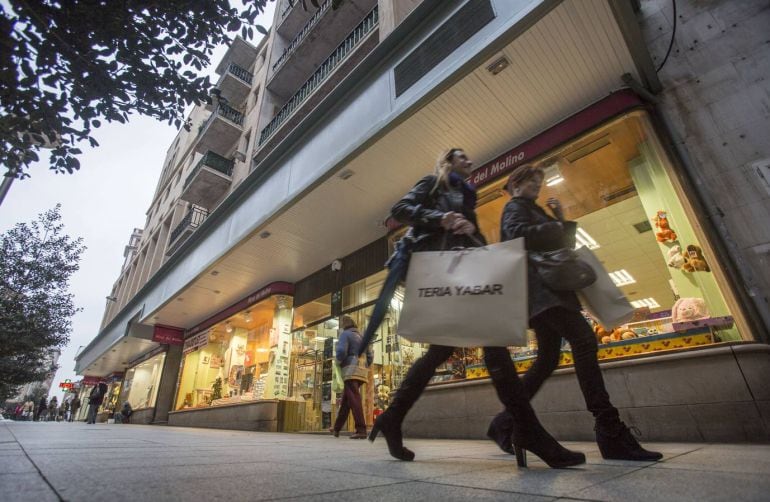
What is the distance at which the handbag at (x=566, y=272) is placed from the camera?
1.96 meters

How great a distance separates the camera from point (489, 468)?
1.79 meters

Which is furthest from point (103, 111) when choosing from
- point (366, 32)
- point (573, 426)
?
point (366, 32)

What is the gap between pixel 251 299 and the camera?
37.9 ft

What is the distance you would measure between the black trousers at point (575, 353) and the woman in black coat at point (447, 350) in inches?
11.6

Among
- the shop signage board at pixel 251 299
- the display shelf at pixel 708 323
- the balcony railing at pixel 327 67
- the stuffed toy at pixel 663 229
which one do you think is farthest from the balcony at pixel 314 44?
the display shelf at pixel 708 323

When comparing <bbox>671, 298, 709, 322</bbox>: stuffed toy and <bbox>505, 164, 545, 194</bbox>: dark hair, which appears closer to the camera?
<bbox>505, 164, 545, 194</bbox>: dark hair

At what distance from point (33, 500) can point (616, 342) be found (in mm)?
4655

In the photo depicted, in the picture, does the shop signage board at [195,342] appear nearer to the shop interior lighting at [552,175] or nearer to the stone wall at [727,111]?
the shop interior lighting at [552,175]

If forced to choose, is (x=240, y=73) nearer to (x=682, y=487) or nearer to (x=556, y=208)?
(x=556, y=208)

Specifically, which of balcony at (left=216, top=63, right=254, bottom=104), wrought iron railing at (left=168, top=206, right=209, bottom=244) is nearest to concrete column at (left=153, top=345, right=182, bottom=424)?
wrought iron railing at (left=168, top=206, right=209, bottom=244)

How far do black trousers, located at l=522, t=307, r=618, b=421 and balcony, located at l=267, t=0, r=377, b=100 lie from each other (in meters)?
11.5

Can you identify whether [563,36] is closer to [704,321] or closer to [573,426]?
[704,321]

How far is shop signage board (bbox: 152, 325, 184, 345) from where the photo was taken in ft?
49.1

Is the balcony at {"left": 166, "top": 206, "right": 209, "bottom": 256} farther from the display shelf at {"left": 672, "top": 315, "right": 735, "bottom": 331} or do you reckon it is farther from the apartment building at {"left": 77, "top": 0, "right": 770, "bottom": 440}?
the display shelf at {"left": 672, "top": 315, "right": 735, "bottom": 331}
